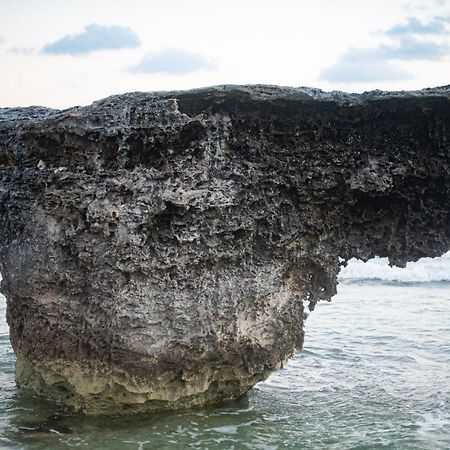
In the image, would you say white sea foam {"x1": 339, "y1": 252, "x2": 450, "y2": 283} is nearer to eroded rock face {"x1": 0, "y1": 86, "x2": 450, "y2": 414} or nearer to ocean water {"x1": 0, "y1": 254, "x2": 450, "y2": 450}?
ocean water {"x1": 0, "y1": 254, "x2": 450, "y2": 450}

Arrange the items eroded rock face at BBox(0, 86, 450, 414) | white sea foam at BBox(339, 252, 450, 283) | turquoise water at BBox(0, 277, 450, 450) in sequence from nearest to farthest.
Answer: turquoise water at BBox(0, 277, 450, 450) → eroded rock face at BBox(0, 86, 450, 414) → white sea foam at BBox(339, 252, 450, 283)

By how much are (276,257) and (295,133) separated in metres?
0.89

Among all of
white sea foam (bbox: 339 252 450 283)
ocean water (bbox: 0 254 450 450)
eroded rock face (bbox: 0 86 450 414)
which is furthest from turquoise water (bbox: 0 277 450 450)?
white sea foam (bbox: 339 252 450 283)

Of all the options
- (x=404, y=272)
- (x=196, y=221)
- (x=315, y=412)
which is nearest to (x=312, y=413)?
(x=315, y=412)

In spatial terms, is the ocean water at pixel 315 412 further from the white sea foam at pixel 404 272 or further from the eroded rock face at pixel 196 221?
the white sea foam at pixel 404 272

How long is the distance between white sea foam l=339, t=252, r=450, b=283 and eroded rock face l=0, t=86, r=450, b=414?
9.18 metres

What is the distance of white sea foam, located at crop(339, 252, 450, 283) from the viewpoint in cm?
1445

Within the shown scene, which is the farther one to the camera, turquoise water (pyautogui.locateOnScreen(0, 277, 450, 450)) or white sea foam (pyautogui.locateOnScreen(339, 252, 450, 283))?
white sea foam (pyautogui.locateOnScreen(339, 252, 450, 283))

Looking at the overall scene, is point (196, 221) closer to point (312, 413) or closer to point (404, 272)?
point (312, 413)

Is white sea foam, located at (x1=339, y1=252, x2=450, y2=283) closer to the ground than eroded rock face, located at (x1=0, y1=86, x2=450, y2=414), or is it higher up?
closer to the ground

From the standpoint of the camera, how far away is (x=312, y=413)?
197 inches

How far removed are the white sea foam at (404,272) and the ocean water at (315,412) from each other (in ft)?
22.1

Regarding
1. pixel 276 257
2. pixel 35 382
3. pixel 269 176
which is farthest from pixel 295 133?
pixel 35 382

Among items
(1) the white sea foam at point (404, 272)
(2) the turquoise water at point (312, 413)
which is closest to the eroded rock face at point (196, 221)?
(2) the turquoise water at point (312, 413)
